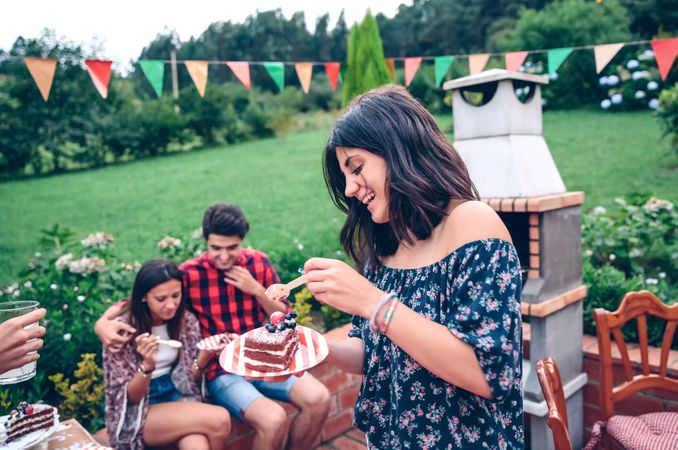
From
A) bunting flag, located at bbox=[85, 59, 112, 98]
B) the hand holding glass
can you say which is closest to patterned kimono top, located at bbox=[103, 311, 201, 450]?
the hand holding glass

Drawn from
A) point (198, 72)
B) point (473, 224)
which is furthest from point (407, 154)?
point (198, 72)

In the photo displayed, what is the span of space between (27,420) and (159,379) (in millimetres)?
876

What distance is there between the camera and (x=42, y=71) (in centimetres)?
333

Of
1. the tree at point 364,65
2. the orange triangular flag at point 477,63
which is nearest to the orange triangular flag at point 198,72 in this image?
the tree at point 364,65

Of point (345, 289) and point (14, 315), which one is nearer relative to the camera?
point (345, 289)

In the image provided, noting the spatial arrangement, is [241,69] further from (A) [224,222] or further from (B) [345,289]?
(B) [345,289]

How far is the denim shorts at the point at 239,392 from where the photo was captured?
265 cm

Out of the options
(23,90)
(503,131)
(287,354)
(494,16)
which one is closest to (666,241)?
(503,131)

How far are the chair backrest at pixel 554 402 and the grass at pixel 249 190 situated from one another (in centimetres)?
310

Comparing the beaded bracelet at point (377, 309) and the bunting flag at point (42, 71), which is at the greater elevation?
the bunting flag at point (42, 71)

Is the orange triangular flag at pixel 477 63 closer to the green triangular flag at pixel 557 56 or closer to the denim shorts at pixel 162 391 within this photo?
the green triangular flag at pixel 557 56

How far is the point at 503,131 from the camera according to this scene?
277cm

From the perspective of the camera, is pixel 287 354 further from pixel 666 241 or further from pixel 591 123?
pixel 591 123

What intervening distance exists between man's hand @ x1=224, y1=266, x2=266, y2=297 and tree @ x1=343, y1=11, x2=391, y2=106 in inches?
132
